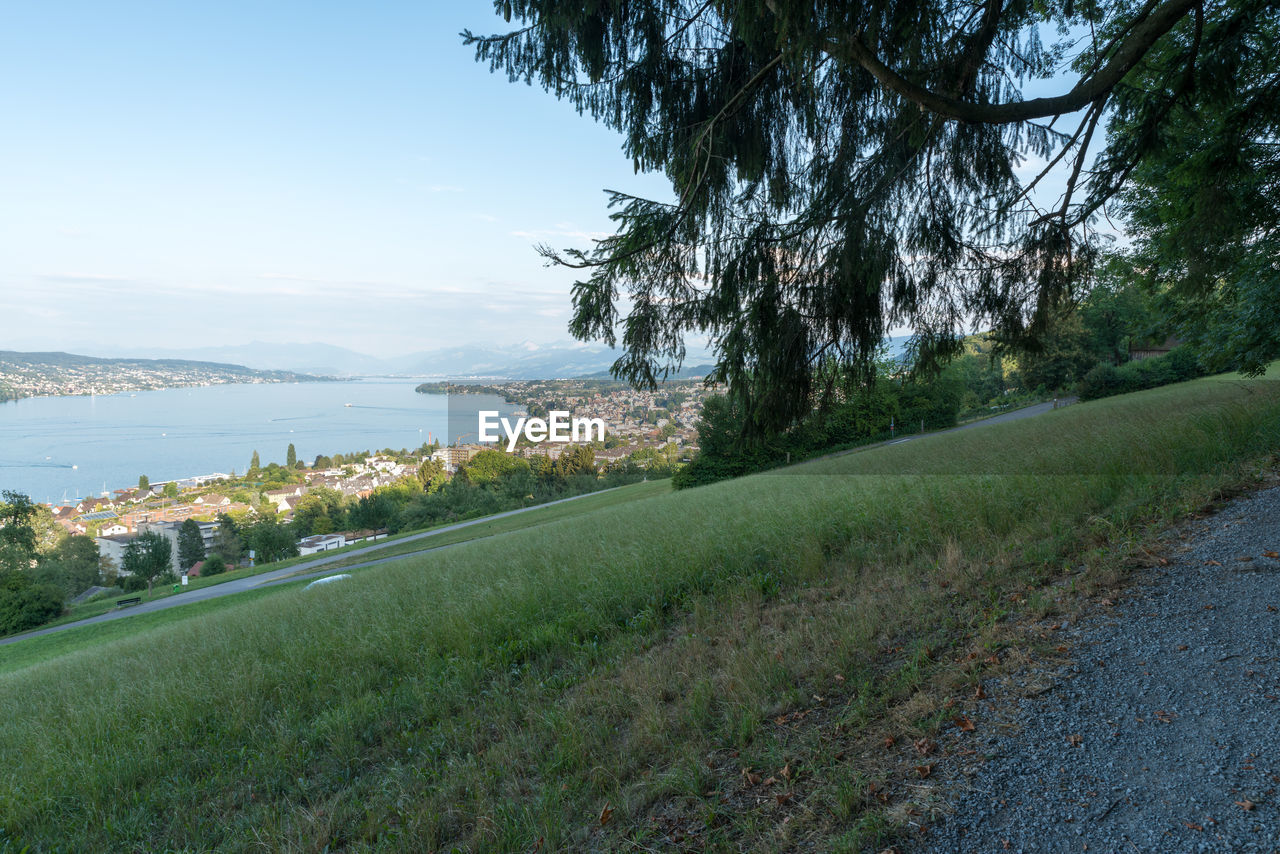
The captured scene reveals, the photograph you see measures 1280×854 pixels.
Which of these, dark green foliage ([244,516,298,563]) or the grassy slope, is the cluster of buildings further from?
the grassy slope

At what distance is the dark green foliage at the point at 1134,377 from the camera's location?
31516mm

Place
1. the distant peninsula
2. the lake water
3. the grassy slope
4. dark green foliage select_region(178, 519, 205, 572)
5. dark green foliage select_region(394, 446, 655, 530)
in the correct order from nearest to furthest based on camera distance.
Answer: the grassy slope, dark green foliage select_region(178, 519, 205, 572), dark green foliage select_region(394, 446, 655, 530), the lake water, the distant peninsula

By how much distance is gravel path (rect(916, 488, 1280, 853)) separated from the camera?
199cm

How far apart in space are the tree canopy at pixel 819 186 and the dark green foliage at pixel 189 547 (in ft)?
182

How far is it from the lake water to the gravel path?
2991 inches

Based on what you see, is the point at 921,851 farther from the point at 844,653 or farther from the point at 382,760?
the point at 382,760

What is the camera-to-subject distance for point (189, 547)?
152ft

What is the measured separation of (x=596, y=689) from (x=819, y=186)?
477 cm

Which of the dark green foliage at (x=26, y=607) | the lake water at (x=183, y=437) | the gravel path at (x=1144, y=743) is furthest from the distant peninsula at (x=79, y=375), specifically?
the gravel path at (x=1144, y=743)

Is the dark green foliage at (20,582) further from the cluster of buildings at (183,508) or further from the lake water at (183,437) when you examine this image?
the lake water at (183,437)

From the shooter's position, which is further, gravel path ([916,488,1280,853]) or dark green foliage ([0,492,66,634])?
dark green foliage ([0,492,66,634])

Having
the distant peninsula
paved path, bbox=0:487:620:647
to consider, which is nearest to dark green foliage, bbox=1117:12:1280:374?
paved path, bbox=0:487:620:647

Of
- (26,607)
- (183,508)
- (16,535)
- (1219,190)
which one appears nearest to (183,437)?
(183,508)

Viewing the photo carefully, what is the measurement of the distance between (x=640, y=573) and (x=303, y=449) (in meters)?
144
